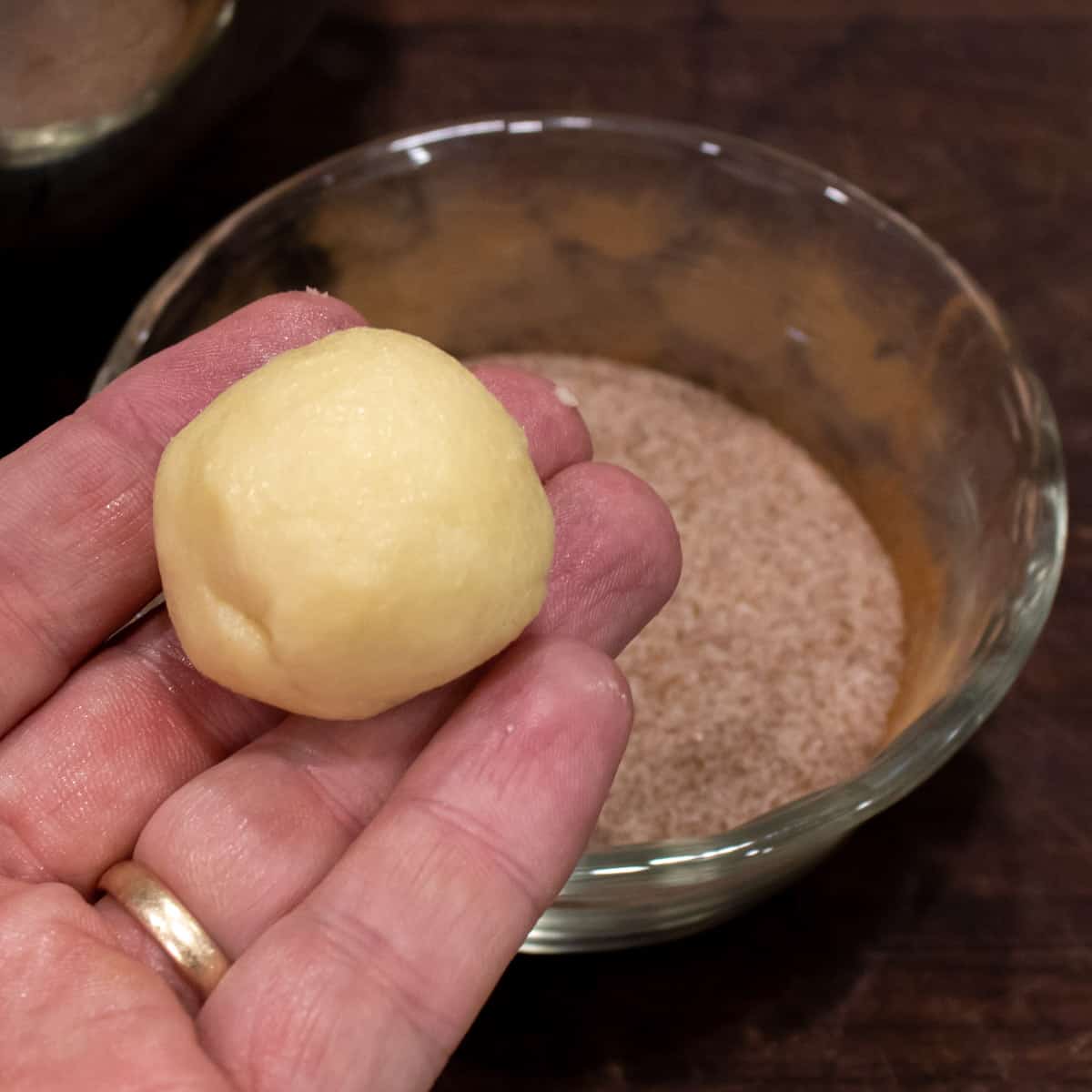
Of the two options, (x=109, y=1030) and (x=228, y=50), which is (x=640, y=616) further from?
(x=228, y=50)

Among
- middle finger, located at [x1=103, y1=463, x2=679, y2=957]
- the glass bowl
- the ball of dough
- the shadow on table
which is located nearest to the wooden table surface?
the shadow on table

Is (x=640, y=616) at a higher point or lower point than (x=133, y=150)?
lower

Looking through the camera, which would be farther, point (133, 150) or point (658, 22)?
point (658, 22)

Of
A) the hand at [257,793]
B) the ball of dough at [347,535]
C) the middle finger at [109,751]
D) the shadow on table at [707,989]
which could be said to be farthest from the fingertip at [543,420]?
the shadow on table at [707,989]

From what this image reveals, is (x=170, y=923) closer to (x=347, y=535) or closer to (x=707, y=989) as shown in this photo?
(x=347, y=535)

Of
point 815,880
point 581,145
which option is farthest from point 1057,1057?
point 581,145

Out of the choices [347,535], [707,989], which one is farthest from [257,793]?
[707,989]
